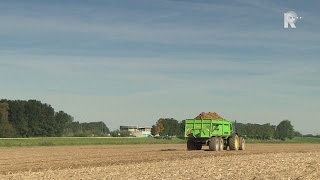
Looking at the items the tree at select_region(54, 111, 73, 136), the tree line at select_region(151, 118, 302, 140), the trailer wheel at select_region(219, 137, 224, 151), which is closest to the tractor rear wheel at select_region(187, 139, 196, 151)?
the trailer wheel at select_region(219, 137, 224, 151)

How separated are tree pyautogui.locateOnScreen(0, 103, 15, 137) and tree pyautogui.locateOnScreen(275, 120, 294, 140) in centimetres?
7011

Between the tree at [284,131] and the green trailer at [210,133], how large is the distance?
109m

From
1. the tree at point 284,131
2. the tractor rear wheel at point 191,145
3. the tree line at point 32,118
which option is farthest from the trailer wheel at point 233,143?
the tree at point 284,131

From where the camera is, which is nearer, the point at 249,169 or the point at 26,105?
the point at 249,169

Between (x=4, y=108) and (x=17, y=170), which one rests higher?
(x=4, y=108)

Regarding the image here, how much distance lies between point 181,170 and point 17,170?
7974 millimetres

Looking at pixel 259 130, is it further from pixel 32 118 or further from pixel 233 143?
pixel 233 143

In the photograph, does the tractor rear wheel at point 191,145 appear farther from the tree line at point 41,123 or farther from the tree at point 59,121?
the tree at point 59,121

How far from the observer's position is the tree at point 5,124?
131 metres

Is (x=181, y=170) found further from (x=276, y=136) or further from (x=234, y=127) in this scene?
(x=276, y=136)

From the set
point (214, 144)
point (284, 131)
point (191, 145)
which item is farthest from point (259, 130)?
point (214, 144)

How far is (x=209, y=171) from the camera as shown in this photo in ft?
69.4

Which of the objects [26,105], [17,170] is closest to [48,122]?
[26,105]

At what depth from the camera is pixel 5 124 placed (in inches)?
5300
